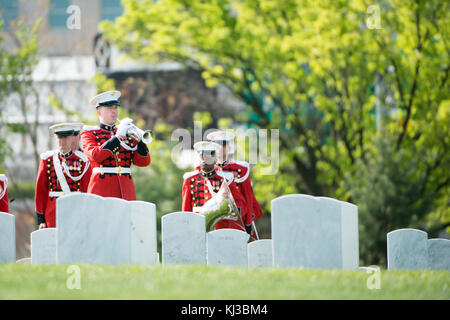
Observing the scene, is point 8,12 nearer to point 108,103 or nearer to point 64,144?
point 64,144

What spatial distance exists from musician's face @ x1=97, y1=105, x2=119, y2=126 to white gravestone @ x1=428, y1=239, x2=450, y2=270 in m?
→ 3.50

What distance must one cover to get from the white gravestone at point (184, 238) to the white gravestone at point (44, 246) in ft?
3.76

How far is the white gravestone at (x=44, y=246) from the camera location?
8281 millimetres

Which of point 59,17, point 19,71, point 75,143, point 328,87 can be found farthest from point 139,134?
point 59,17

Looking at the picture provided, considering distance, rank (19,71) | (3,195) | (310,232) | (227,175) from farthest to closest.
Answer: (19,71)
(227,175)
(3,195)
(310,232)

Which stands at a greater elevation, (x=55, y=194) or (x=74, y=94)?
A: (x=74, y=94)

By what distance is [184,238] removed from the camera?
7992 mm

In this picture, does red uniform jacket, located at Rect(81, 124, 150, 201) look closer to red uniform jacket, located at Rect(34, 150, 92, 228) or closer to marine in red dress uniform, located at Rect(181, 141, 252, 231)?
red uniform jacket, located at Rect(34, 150, 92, 228)

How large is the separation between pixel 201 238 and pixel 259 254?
106 centimetres

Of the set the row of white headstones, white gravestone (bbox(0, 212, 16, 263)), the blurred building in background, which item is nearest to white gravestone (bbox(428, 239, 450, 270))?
the row of white headstones

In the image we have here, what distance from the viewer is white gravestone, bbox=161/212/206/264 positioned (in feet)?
26.2

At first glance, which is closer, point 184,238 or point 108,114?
point 184,238

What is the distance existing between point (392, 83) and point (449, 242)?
11.5 metres

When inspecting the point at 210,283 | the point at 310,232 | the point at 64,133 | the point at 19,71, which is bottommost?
the point at 210,283
